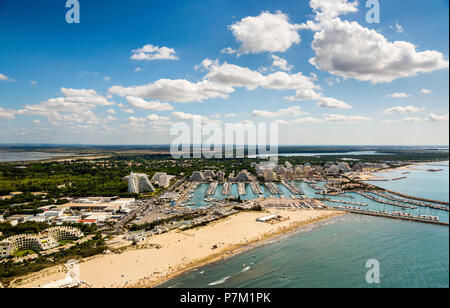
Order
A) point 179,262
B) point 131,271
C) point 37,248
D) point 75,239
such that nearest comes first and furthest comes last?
point 131,271
point 179,262
point 37,248
point 75,239

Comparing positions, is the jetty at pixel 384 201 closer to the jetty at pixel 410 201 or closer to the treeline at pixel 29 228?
the jetty at pixel 410 201

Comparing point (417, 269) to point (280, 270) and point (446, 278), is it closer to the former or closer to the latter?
point (280, 270)

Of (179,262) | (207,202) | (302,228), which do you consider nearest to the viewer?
(179,262)

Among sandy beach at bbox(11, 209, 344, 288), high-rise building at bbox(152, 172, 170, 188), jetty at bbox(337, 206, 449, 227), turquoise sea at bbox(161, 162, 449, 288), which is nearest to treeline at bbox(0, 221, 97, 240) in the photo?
sandy beach at bbox(11, 209, 344, 288)

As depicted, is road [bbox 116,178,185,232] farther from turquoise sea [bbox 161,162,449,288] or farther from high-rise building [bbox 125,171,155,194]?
turquoise sea [bbox 161,162,449,288]

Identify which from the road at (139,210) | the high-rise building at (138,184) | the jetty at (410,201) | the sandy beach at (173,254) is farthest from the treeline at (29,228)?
the jetty at (410,201)
